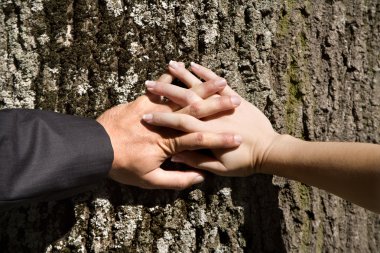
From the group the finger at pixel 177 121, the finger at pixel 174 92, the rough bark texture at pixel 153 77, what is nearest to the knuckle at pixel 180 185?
the rough bark texture at pixel 153 77

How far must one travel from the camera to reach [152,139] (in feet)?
6.57

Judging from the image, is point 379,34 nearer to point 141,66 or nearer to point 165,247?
Answer: point 141,66

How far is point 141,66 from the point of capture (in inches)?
83.1

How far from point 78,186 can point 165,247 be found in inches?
21.0

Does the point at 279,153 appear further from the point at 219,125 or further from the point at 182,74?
the point at 182,74

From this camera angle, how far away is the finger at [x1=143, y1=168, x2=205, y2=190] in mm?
1994

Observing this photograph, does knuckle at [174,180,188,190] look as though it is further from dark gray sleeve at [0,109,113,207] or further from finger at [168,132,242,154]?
dark gray sleeve at [0,109,113,207]

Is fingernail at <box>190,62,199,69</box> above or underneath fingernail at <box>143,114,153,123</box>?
above

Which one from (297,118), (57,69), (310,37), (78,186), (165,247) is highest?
(310,37)

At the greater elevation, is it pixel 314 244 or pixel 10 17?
pixel 10 17

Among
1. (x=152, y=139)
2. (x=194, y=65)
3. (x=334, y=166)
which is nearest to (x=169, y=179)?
(x=152, y=139)

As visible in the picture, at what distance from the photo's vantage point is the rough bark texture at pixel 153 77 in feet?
6.92

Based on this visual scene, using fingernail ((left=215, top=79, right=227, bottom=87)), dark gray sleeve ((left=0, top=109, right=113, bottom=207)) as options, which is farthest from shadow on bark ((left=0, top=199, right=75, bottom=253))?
fingernail ((left=215, top=79, right=227, bottom=87))

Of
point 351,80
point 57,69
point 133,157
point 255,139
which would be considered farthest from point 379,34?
point 57,69
